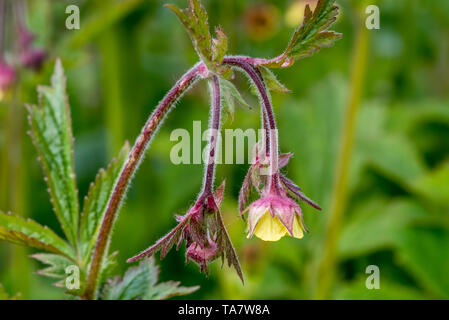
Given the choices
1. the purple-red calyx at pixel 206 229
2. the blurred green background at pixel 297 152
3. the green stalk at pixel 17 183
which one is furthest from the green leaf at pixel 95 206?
the green stalk at pixel 17 183

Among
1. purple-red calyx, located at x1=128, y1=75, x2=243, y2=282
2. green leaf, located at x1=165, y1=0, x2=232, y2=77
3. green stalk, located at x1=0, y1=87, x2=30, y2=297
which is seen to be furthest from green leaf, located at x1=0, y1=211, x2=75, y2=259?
green stalk, located at x1=0, y1=87, x2=30, y2=297

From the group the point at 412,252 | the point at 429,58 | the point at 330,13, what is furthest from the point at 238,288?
the point at 429,58

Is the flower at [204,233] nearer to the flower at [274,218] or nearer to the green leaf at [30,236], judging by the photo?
the flower at [274,218]

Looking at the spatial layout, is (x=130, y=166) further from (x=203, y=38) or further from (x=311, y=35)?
(x=311, y=35)

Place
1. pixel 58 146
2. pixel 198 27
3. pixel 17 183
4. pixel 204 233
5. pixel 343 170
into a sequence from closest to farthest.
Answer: pixel 198 27 → pixel 204 233 → pixel 58 146 → pixel 343 170 → pixel 17 183

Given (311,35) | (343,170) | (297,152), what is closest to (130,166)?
(311,35)

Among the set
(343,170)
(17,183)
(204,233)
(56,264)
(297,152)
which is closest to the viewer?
(204,233)
